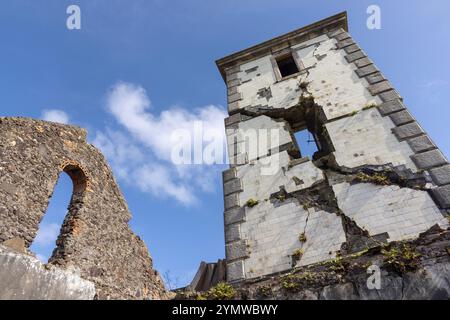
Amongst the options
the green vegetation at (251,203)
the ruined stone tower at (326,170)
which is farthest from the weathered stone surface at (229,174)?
the green vegetation at (251,203)

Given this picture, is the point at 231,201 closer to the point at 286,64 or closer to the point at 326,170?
the point at 326,170

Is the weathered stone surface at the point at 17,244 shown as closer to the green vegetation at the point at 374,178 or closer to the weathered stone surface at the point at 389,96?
the green vegetation at the point at 374,178

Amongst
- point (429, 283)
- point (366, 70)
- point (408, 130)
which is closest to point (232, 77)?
point (366, 70)

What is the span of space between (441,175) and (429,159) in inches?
16.0

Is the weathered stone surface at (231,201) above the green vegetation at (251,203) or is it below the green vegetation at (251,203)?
above

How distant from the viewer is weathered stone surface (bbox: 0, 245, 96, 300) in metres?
4.11

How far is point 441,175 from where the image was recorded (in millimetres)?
5543

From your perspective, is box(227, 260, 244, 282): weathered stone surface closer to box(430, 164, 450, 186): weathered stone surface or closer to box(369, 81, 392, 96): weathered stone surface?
box(430, 164, 450, 186): weathered stone surface

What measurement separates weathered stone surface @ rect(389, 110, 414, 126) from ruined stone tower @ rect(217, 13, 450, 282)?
0.06 ft

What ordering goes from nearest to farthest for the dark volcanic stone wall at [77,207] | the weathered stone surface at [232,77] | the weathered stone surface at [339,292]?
A: the weathered stone surface at [339,292], the dark volcanic stone wall at [77,207], the weathered stone surface at [232,77]

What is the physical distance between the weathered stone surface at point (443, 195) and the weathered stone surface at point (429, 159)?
524 millimetres

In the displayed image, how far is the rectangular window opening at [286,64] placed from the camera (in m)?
10.5

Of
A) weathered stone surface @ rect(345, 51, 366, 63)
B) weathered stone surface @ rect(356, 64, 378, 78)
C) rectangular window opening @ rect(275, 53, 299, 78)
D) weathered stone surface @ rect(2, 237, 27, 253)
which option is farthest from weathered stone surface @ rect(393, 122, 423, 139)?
weathered stone surface @ rect(2, 237, 27, 253)

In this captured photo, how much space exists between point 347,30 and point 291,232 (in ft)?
25.4
